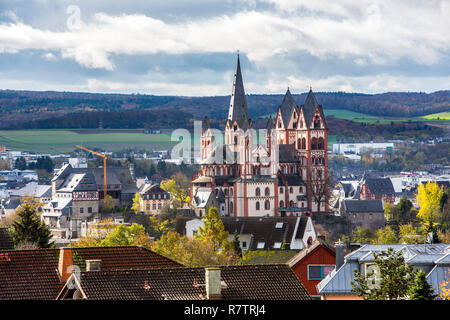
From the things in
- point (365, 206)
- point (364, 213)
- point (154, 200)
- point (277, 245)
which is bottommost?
point (277, 245)

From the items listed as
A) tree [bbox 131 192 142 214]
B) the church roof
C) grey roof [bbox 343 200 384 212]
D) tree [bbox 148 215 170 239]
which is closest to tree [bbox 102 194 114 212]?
tree [bbox 131 192 142 214]

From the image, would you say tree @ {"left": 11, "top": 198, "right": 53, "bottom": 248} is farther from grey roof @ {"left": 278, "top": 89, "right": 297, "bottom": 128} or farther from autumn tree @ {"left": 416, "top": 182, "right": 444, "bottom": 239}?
grey roof @ {"left": 278, "top": 89, "right": 297, "bottom": 128}

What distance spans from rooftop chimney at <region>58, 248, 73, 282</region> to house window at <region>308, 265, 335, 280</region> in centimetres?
2061

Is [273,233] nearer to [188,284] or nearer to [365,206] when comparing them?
[365,206]

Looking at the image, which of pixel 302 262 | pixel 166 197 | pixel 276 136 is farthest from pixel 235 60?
pixel 302 262

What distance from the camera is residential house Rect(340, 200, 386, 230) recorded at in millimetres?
125781

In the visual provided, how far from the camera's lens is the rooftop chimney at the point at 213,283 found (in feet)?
58.5

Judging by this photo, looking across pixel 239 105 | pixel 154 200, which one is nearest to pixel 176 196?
pixel 154 200

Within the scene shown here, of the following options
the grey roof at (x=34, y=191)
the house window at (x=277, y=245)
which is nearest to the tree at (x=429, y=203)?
the house window at (x=277, y=245)

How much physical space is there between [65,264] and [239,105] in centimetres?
11307

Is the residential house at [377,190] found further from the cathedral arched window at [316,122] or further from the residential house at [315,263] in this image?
the residential house at [315,263]

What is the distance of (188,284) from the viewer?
18.8 m
